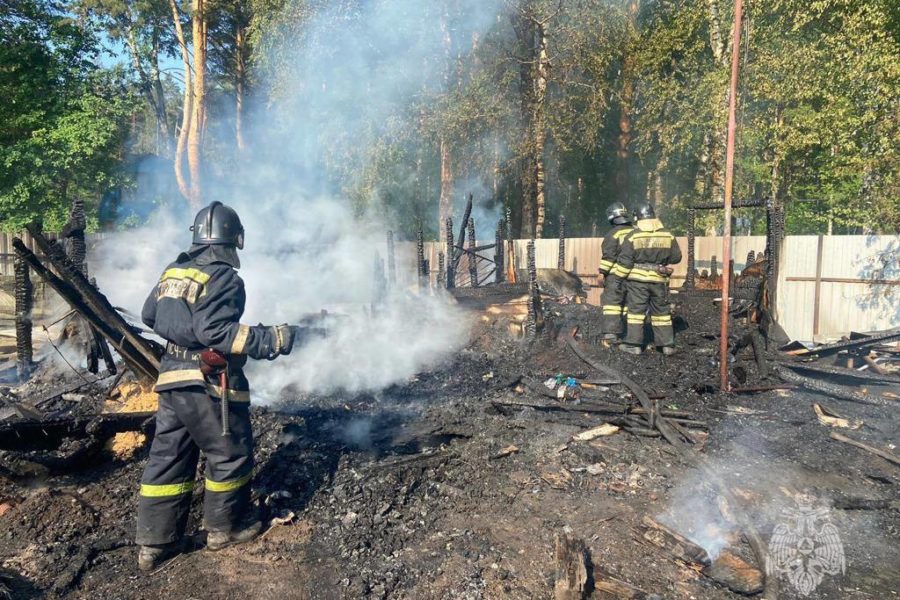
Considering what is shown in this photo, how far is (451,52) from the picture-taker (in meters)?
19.0

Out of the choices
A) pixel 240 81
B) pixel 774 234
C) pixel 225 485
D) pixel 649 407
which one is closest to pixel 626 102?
pixel 774 234

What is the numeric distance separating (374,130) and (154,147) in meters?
31.1

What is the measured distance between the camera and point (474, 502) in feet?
13.6

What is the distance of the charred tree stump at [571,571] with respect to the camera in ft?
10.1

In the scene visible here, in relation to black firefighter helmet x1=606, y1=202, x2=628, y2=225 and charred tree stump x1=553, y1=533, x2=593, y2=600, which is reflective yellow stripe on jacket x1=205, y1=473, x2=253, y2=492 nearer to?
charred tree stump x1=553, y1=533, x2=593, y2=600

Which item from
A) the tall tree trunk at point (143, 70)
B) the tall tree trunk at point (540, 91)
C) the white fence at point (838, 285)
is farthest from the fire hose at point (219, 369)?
the tall tree trunk at point (143, 70)

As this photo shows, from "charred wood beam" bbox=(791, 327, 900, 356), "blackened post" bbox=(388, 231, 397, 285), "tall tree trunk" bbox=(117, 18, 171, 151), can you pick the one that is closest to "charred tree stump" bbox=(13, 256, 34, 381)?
"blackened post" bbox=(388, 231, 397, 285)

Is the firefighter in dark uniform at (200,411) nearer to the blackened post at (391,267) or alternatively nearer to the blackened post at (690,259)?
the blackened post at (690,259)

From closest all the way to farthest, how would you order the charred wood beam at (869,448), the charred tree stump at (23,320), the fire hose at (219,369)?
1. the fire hose at (219,369)
2. the charred wood beam at (869,448)
3. the charred tree stump at (23,320)

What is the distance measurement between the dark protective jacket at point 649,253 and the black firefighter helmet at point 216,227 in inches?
213

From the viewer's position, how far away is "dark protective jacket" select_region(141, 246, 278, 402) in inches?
140

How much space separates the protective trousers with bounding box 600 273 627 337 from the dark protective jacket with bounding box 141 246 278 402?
18.0 feet

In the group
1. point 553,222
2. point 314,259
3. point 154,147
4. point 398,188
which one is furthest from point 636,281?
point 154,147

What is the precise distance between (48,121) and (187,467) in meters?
20.7
